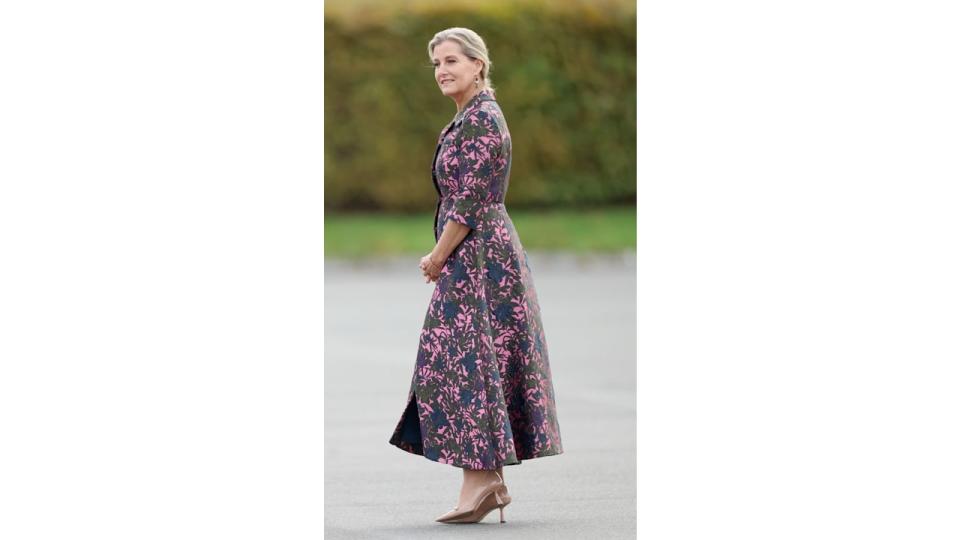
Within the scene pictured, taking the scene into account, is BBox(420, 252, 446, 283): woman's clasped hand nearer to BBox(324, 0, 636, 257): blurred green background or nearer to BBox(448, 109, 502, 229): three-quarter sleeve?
BBox(448, 109, 502, 229): three-quarter sleeve

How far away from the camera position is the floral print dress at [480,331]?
5719 millimetres

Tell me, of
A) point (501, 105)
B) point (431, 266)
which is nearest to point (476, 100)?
point (431, 266)

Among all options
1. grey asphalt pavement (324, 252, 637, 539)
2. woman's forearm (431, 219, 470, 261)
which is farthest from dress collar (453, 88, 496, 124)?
grey asphalt pavement (324, 252, 637, 539)

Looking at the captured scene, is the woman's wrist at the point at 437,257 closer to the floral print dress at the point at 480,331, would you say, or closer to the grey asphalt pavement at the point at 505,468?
the floral print dress at the point at 480,331

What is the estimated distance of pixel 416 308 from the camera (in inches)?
576

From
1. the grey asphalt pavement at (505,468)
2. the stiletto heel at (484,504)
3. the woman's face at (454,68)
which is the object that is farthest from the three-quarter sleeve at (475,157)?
the grey asphalt pavement at (505,468)

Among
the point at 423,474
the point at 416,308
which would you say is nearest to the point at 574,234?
the point at 416,308

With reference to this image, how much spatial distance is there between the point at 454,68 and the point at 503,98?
15.2 meters

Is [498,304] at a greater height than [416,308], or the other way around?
[498,304]

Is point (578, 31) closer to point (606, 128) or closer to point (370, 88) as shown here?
point (606, 128)

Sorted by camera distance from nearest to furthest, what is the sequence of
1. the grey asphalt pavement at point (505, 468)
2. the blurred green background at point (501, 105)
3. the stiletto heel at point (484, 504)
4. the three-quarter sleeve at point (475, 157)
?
the three-quarter sleeve at point (475, 157)
the stiletto heel at point (484, 504)
the grey asphalt pavement at point (505, 468)
the blurred green background at point (501, 105)

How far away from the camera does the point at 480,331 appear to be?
576cm

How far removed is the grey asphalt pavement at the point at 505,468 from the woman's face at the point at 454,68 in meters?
1.52

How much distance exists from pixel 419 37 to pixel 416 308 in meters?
6.76
